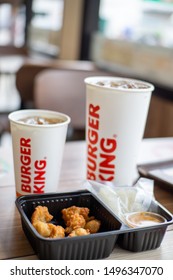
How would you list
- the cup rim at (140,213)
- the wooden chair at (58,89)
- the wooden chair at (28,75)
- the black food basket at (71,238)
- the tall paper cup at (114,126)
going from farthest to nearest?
the wooden chair at (28,75) → the wooden chair at (58,89) → the tall paper cup at (114,126) → the cup rim at (140,213) → the black food basket at (71,238)

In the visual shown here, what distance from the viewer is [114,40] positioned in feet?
11.4

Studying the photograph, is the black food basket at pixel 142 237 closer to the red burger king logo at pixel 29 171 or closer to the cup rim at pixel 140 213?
the cup rim at pixel 140 213

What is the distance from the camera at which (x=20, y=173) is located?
3.04 feet

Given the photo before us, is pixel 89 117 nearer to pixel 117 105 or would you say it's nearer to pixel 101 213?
pixel 117 105

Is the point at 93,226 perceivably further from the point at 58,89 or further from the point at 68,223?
the point at 58,89

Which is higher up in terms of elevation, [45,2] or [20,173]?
[45,2]

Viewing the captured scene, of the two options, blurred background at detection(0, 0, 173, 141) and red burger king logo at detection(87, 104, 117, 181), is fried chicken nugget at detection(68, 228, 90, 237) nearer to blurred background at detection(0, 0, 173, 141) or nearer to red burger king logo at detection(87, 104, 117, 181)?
red burger king logo at detection(87, 104, 117, 181)

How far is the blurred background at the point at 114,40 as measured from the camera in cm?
288

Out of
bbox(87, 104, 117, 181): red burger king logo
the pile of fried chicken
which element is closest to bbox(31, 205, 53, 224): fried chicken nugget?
the pile of fried chicken

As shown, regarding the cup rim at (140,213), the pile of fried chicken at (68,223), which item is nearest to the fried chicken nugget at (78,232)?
the pile of fried chicken at (68,223)

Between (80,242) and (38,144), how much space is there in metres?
0.25
